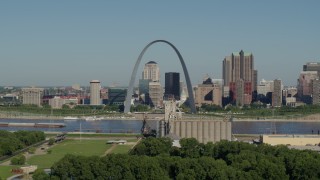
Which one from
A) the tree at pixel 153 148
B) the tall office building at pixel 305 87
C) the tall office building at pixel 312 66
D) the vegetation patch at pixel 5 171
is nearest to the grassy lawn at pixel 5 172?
the vegetation patch at pixel 5 171

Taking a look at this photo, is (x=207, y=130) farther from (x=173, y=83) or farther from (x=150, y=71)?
(x=150, y=71)

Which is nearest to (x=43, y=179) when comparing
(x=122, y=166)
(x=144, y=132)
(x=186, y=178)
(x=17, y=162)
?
(x=122, y=166)

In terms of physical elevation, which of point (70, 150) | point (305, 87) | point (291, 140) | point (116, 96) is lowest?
point (70, 150)

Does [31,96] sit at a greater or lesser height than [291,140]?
greater

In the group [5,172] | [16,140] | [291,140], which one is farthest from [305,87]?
[5,172]

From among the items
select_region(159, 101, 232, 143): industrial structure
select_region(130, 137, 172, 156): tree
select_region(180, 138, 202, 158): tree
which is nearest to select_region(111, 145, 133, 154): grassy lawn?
select_region(159, 101, 232, 143): industrial structure

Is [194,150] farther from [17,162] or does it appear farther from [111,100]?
[111,100]
